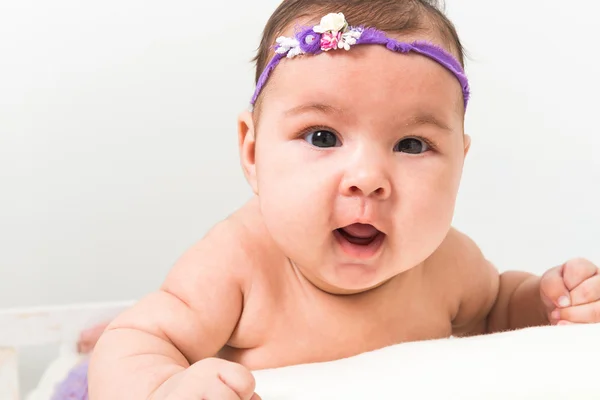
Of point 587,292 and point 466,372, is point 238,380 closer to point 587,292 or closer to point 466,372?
point 466,372

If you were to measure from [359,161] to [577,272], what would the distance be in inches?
15.7

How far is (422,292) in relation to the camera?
106 centimetres

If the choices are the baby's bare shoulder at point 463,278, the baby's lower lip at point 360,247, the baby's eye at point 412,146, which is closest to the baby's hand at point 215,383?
the baby's lower lip at point 360,247

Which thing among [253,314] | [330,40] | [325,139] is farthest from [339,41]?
[253,314]

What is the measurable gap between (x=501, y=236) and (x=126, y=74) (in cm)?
95

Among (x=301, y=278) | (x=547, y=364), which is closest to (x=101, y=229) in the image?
(x=301, y=278)

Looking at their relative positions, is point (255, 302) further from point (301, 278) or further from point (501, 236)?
point (501, 236)

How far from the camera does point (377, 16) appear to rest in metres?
0.86

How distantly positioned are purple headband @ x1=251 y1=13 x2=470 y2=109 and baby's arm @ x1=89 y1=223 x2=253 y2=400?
27 centimetres

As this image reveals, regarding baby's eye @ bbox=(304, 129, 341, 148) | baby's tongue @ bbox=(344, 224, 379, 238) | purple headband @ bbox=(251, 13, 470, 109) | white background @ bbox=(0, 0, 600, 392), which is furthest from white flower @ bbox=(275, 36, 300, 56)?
white background @ bbox=(0, 0, 600, 392)

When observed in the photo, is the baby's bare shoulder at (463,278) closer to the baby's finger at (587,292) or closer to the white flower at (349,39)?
the baby's finger at (587,292)

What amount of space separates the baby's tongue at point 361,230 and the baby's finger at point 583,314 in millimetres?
326

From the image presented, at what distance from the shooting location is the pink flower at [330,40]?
0.84 metres

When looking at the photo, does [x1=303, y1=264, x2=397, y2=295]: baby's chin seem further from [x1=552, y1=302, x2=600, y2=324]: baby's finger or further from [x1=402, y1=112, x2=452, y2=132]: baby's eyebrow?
[x1=552, y1=302, x2=600, y2=324]: baby's finger
